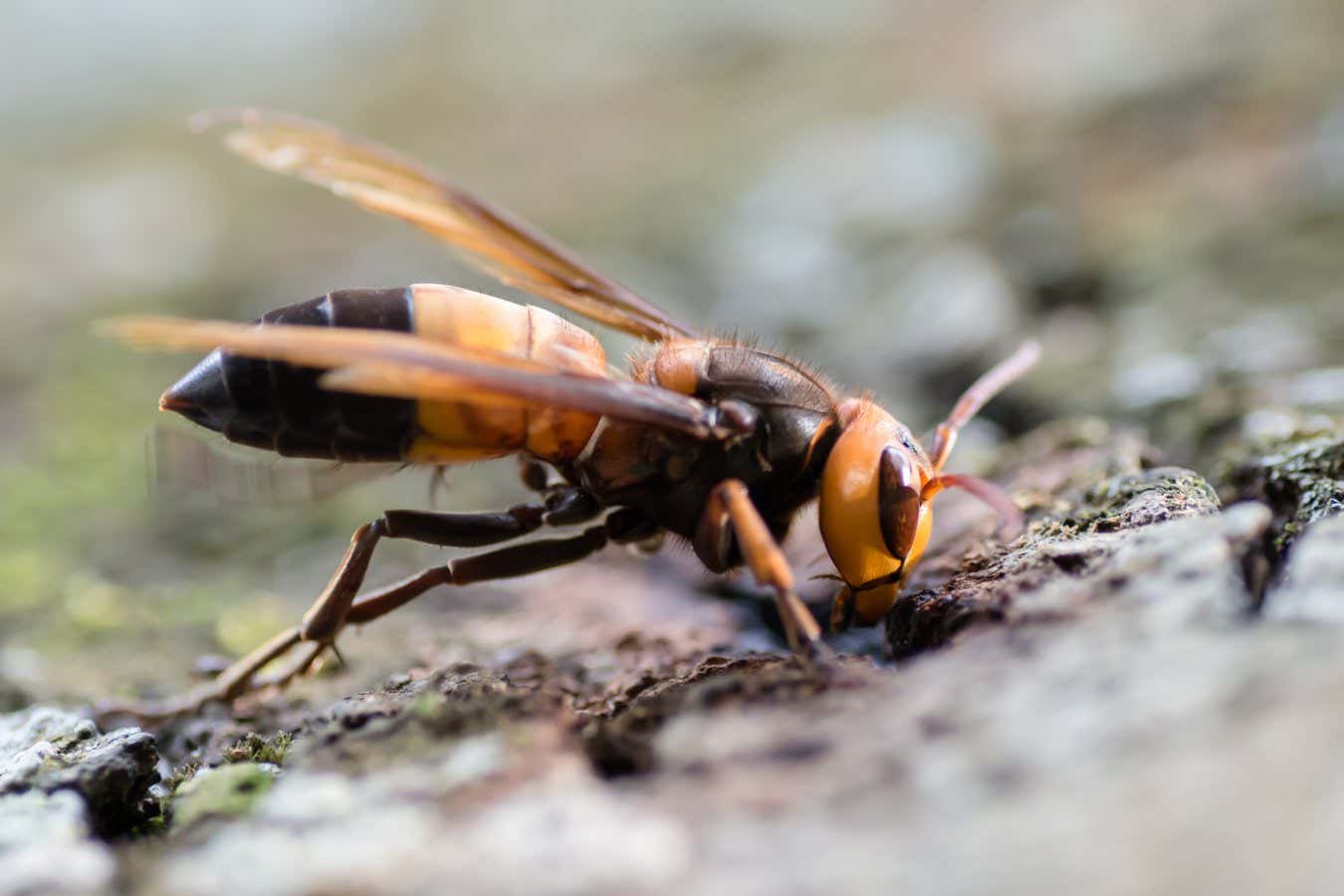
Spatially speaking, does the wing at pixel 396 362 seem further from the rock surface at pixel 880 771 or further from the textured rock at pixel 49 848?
the textured rock at pixel 49 848

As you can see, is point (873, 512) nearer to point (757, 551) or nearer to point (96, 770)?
point (757, 551)

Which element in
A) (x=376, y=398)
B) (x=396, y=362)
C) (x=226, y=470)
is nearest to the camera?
(x=396, y=362)

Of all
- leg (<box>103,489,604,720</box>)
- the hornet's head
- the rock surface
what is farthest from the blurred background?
the rock surface

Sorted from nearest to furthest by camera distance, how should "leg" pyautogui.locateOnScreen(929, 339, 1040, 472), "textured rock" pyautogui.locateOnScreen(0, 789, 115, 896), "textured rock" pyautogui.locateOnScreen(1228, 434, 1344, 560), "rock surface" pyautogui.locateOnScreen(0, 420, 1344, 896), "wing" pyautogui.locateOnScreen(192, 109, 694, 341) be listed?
"rock surface" pyautogui.locateOnScreen(0, 420, 1344, 896)
"textured rock" pyautogui.locateOnScreen(0, 789, 115, 896)
"textured rock" pyautogui.locateOnScreen(1228, 434, 1344, 560)
"leg" pyautogui.locateOnScreen(929, 339, 1040, 472)
"wing" pyautogui.locateOnScreen(192, 109, 694, 341)

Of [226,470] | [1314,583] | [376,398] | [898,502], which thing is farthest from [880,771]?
[226,470]

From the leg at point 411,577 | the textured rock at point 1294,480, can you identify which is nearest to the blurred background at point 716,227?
the textured rock at point 1294,480

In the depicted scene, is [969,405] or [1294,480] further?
[969,405]

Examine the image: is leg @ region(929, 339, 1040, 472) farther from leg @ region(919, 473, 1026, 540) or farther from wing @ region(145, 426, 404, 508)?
wing @ region(145, 426, 404, 508)

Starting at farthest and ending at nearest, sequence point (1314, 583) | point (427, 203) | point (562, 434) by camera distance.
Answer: point (427, 203)
point (562, 434)
point (1314, 583)
